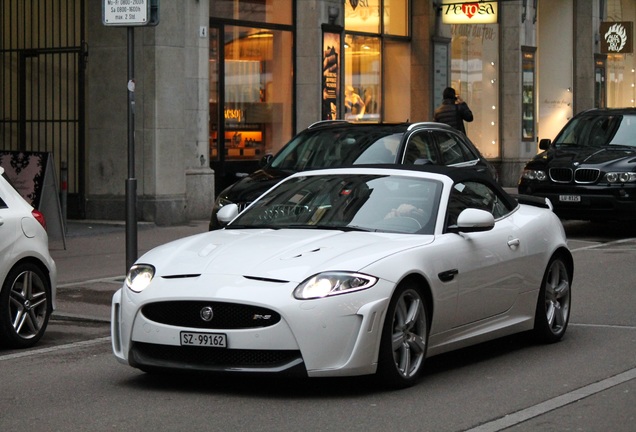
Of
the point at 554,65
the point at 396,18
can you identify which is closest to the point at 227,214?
the point at 396,18

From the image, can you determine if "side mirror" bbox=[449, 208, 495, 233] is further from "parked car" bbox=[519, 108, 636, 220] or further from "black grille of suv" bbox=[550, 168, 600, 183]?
"black grille of suv" bbox=[550, 168, 600, 183]

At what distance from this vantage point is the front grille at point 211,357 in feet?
25.7

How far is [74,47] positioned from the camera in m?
21.5

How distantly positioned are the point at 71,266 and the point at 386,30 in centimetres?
1441

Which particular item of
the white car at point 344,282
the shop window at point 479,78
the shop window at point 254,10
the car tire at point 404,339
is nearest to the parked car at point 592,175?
the shop window at point 254,10

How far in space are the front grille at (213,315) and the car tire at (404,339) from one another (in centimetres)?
72

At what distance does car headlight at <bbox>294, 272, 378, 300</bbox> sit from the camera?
25.6 ft

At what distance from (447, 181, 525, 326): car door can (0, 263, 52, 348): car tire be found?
127 inches

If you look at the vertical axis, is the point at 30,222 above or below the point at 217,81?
below

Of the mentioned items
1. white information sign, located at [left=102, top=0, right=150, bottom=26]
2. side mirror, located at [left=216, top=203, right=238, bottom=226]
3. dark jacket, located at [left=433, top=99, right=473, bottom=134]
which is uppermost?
white information sign, located at [left=102, top=0, right=150, bottom=26]

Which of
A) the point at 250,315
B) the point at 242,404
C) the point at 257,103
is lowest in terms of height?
the point at 242,404

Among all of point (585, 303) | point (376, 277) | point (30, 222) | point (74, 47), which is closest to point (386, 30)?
point (74, 47)

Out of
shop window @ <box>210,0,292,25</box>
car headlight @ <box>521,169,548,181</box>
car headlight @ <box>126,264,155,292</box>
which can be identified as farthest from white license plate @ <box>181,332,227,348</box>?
shop window @ <box>210,0,292,25</box>

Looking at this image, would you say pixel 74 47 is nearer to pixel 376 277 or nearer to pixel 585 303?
pixel 585 303
